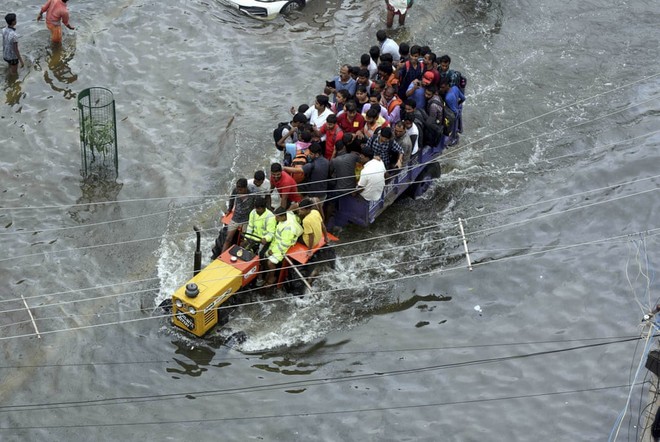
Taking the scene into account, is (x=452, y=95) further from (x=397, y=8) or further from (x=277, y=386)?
(x=277, y=386)

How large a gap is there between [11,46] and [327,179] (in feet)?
26.0

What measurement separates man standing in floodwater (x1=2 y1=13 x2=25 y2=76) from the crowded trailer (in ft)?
21.4

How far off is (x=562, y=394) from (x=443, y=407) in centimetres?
176

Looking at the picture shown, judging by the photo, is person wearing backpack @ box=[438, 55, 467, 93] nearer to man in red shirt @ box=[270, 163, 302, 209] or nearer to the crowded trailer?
the crowded trailer

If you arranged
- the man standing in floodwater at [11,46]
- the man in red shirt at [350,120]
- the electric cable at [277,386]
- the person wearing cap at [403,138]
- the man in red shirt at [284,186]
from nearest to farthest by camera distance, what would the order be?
the electric cable at [277,386] < the man in red shirt at [284,186] < the person wearing cap at [403,138] < the man in red shirt at [350,120] < the man standing in floodwater at [11,46]

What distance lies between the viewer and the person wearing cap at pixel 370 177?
13531 mm

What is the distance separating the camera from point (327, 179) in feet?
44.6

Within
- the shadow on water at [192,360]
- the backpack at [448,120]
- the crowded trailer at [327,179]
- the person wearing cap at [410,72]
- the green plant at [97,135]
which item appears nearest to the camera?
the shadow on water at [192,360]

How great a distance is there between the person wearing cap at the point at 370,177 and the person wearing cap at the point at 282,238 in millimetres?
1367

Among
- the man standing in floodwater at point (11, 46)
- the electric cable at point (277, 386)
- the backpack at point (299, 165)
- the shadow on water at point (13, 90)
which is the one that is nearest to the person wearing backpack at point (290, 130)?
the backpack at point (299, 165)

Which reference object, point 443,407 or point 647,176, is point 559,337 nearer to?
point 443,407

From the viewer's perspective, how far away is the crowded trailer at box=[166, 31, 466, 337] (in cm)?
1258

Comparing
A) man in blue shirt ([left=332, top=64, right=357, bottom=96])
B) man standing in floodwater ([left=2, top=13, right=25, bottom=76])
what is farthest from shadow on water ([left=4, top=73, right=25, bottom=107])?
man in blue shirt ([left=332, top=64, right=357, bottom=96])

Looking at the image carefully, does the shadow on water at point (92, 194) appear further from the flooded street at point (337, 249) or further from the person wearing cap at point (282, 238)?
the person wearing cap at point (282, 238)
